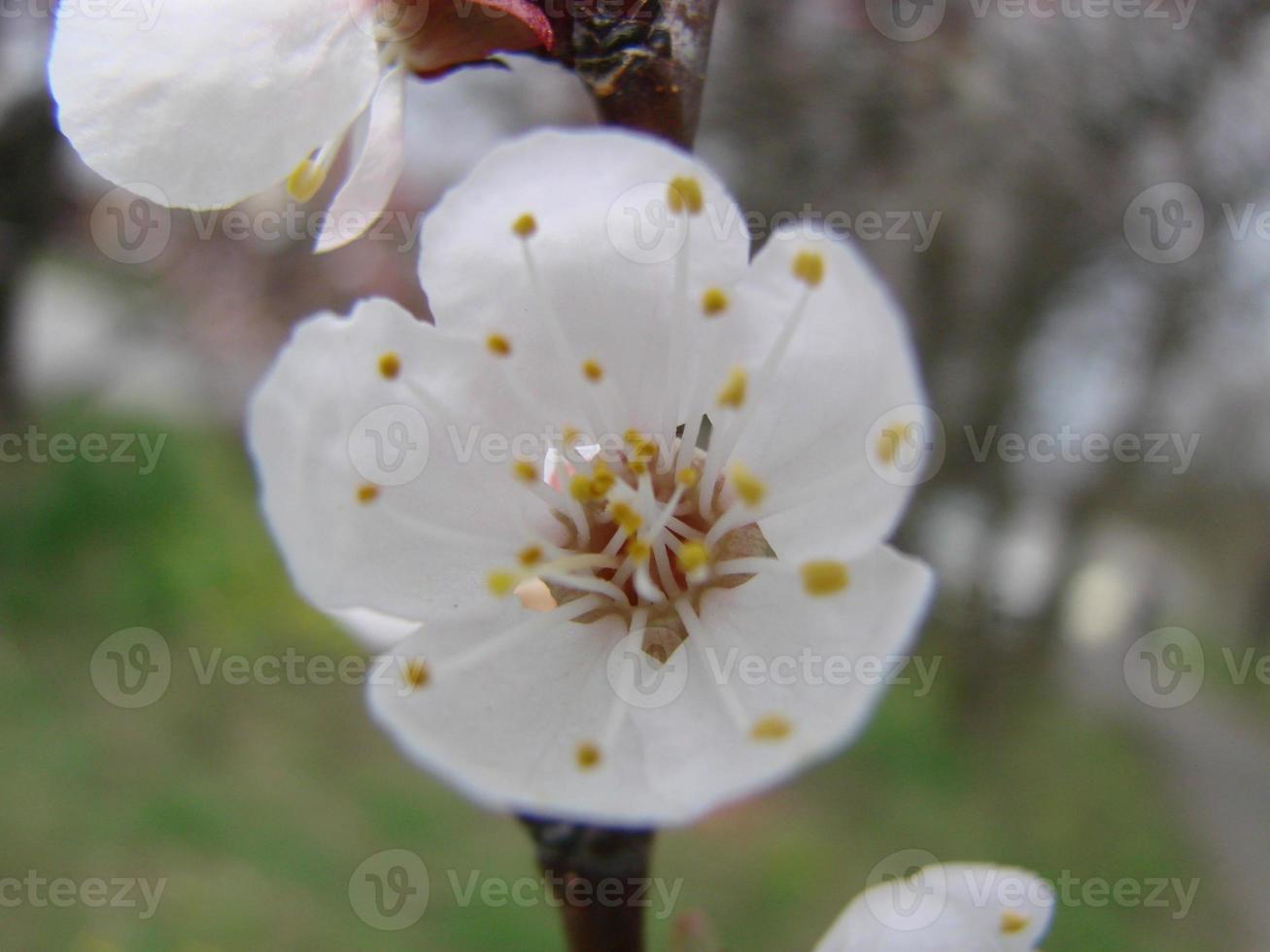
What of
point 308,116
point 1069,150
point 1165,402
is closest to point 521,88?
point 1069,150

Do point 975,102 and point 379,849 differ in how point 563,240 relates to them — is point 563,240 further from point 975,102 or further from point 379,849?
point 975,102

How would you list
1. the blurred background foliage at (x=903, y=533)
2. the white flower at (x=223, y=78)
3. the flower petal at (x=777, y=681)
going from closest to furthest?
the flower petal at (x=777, y=681) → the white flower at (x=223, y=78) → the blurred background foliage at (x=903, y=533)

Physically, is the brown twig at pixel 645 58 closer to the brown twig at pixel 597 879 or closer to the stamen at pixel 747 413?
the stamen at pixel 747 413

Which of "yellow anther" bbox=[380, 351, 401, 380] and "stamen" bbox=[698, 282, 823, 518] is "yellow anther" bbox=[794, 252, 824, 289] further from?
"yellow anther" bbox=[380, 351, 401, 380]

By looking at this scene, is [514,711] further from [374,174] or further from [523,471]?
[374,174]

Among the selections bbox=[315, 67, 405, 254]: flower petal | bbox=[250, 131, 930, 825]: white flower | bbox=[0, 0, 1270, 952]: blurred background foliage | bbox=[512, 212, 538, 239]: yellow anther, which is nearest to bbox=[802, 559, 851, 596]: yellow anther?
bbox=[250, 131, 930, 825]: white flower

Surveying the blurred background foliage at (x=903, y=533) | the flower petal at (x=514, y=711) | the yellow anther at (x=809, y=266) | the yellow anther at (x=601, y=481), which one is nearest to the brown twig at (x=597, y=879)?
the flower petal at (x=514, y=711)
